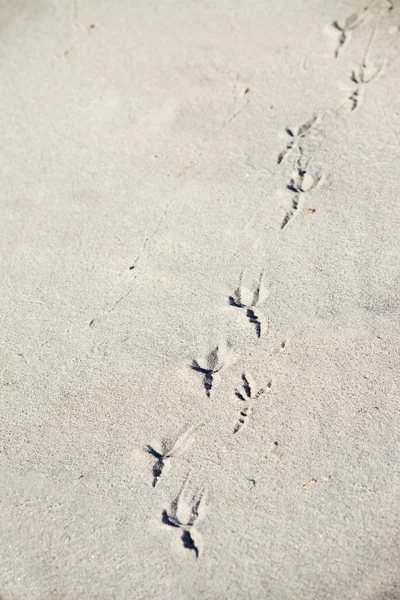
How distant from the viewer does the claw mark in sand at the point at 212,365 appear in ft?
11.5

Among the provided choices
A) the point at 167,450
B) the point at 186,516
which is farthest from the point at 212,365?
the point at 186,516

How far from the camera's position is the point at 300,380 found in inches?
137

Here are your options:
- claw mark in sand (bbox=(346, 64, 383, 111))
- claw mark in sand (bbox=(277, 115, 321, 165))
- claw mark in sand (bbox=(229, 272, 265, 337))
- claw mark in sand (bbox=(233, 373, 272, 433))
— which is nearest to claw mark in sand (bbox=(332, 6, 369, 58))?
claw mark in sand (bbox=(346, 64, 383, 111))

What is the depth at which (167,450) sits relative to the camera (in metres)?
3.29

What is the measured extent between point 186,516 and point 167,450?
1.13 ft

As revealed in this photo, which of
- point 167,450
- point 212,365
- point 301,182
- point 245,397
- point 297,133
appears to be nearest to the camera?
point 167,450

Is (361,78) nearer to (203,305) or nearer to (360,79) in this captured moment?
(360,79)

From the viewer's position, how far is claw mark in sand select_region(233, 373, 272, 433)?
3348 millimetres

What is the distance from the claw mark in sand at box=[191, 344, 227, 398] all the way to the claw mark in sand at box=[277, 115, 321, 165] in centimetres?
155

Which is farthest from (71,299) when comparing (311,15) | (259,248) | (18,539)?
(311,15)

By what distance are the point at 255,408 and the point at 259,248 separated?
1.08 meters

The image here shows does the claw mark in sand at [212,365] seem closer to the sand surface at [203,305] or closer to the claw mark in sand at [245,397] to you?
the sand surface at [203,305]

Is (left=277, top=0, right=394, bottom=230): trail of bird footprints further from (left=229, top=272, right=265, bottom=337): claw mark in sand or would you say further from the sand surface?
(left=229, top=272, right=265, bottom=337): claw mark in sand

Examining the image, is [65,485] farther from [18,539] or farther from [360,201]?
[360,201]
